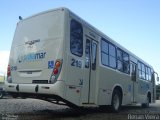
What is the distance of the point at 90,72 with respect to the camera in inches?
401

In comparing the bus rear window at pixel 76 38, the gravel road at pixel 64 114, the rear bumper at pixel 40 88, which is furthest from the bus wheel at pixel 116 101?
the rear bumper at pixel 40 88

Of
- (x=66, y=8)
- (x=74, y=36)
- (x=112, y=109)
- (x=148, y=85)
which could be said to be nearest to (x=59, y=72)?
(x=74, y=36)

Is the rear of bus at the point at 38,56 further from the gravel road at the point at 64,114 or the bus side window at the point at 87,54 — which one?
the bus side window at the point at 87,54

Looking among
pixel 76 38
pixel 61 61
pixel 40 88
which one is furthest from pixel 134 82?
pixel 40 88

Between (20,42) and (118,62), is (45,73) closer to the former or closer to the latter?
(20,42)

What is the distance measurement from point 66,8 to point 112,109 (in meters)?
5.14

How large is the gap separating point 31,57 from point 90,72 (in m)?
2.20

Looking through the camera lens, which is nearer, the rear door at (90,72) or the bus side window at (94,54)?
the rear door at (90,72)

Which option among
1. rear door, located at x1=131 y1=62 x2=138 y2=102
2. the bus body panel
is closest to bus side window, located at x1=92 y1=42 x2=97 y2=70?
the bus body panel

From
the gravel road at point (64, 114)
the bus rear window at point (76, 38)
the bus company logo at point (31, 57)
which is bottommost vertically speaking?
the gravel road at point (64, 114)

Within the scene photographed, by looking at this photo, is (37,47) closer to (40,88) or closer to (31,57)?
(31,57)

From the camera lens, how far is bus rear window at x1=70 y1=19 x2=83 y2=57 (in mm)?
9213

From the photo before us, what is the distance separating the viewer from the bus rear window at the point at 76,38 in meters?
9.21

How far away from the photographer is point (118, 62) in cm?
1312
